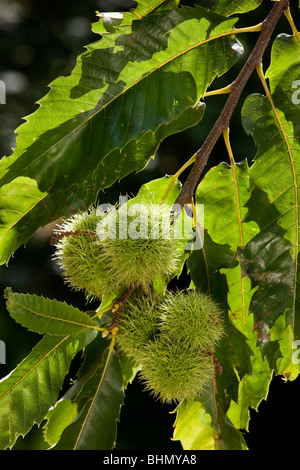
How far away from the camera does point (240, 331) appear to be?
3.91ft

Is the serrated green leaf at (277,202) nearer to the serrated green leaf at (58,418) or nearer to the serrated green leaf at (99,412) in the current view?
the serrated green leaf at (99,412)

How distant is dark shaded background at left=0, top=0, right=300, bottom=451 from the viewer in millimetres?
2953

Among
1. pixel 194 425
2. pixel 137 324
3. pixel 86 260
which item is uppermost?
pixel 86 260

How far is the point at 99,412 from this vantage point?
1.16m

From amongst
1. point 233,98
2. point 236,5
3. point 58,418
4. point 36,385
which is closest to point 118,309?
point 36,385

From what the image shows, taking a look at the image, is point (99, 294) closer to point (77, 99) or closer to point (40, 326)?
point (40, 326)

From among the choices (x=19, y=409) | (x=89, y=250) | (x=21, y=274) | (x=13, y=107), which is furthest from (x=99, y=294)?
(x=13, y=107)

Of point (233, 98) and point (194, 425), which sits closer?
point (233, 98)

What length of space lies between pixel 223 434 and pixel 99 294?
1.38 feet

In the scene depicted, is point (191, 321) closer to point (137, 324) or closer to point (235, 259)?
point (137, 324)

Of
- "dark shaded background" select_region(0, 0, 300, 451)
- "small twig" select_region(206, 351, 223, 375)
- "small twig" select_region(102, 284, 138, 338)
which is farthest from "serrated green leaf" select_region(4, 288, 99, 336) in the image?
"dark shaded background" select_region(0, 0, 300, 451)

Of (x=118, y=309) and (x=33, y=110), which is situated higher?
(x=33, y=110)

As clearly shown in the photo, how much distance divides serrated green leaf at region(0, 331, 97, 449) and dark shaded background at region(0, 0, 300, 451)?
1789 millimetres

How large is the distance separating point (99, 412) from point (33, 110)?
2423 mm
